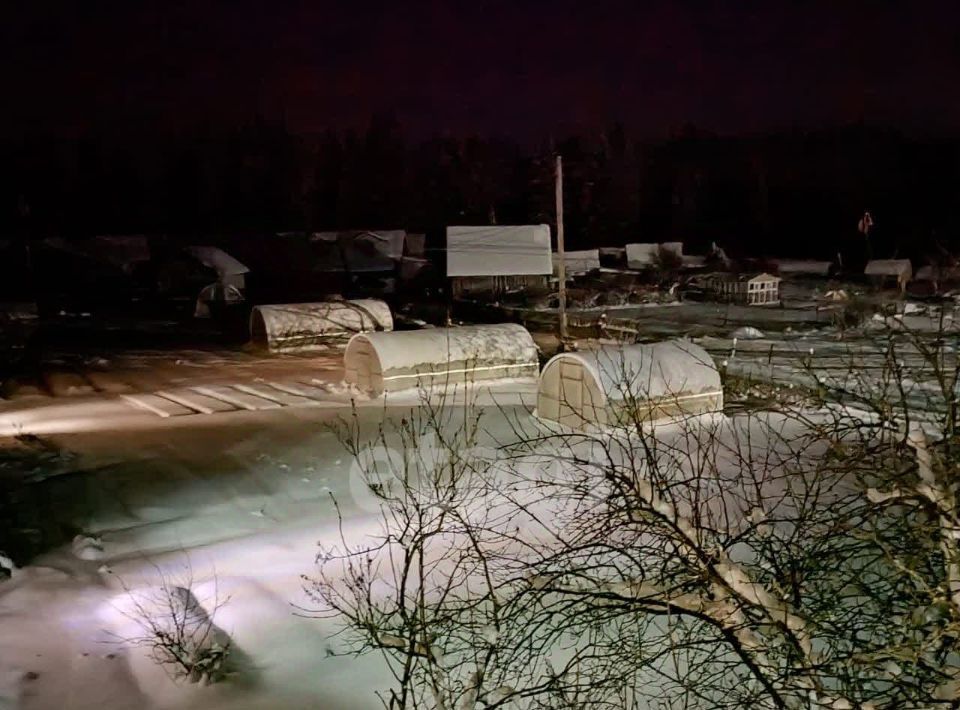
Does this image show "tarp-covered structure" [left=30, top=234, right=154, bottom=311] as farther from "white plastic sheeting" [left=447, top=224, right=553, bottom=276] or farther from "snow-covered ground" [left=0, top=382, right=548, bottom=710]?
"snow-covered ground" [left=0, top=382, right=548, bottom=710]

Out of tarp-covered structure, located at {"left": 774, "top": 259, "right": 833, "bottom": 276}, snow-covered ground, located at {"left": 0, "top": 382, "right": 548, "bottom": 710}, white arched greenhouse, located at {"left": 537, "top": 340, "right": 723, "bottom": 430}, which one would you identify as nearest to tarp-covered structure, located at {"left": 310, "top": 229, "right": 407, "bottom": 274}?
tarp-covered structure, located at {"left": 774, "top": 259, "right": 833, "bottom": 276}

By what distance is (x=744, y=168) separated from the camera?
82250mm

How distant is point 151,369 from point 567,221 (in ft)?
155

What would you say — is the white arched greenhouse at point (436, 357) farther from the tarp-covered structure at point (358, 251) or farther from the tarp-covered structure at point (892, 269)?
the tarp-covered structure at point (358, 251)

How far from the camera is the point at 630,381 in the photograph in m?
14.1

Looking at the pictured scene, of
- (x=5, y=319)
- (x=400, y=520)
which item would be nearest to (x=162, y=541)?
(x=400, y=520)

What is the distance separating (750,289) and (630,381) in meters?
25.8

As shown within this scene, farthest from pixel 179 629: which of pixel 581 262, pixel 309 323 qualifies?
pixel 581 262

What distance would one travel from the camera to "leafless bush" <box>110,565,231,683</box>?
7.51 meters

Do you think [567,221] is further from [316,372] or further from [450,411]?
[450,411]

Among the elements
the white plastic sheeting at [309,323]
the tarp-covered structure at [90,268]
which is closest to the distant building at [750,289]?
the white plastic sheeting at [309,323]

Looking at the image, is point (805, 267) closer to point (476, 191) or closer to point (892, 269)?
point (892, 269)

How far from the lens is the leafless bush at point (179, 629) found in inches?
296

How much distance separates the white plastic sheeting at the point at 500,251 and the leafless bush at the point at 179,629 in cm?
2762
